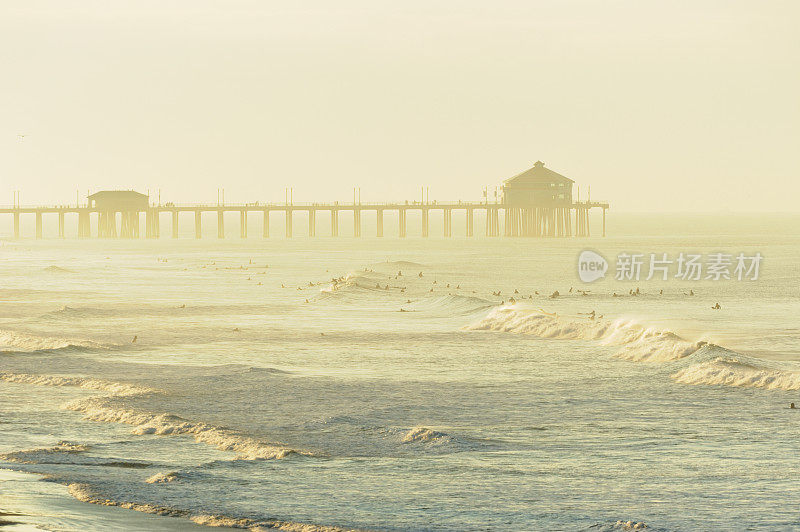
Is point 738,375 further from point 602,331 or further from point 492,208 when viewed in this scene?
point 492,208

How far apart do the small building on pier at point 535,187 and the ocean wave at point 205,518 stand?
144m

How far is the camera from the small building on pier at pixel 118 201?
167500 millimetres

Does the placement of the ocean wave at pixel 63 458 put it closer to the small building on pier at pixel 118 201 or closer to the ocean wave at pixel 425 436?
the ocean wave at pixel 425 436

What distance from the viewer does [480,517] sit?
42.4 ft

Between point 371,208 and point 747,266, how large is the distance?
88.4 metres

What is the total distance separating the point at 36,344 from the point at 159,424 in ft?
40.9

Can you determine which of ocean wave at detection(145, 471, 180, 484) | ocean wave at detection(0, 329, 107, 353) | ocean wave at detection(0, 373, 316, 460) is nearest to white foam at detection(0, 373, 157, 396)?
ocean wave at detection(0, 373, 316, 460)

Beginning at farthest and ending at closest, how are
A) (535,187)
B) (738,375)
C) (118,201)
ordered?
1. (118,201)
2. (535,187)
3. (738,375)

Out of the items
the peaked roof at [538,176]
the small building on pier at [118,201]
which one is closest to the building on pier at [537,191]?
the peaked roof at [538,176]

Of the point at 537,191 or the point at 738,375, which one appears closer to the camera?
the point at 738,375

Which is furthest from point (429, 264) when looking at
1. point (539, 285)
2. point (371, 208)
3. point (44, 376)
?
point (371, 208)

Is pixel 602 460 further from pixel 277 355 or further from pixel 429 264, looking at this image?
pixel 429 264

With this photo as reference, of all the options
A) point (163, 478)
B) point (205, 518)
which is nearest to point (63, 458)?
point (163, 478)

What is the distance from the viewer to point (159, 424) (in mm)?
18359
